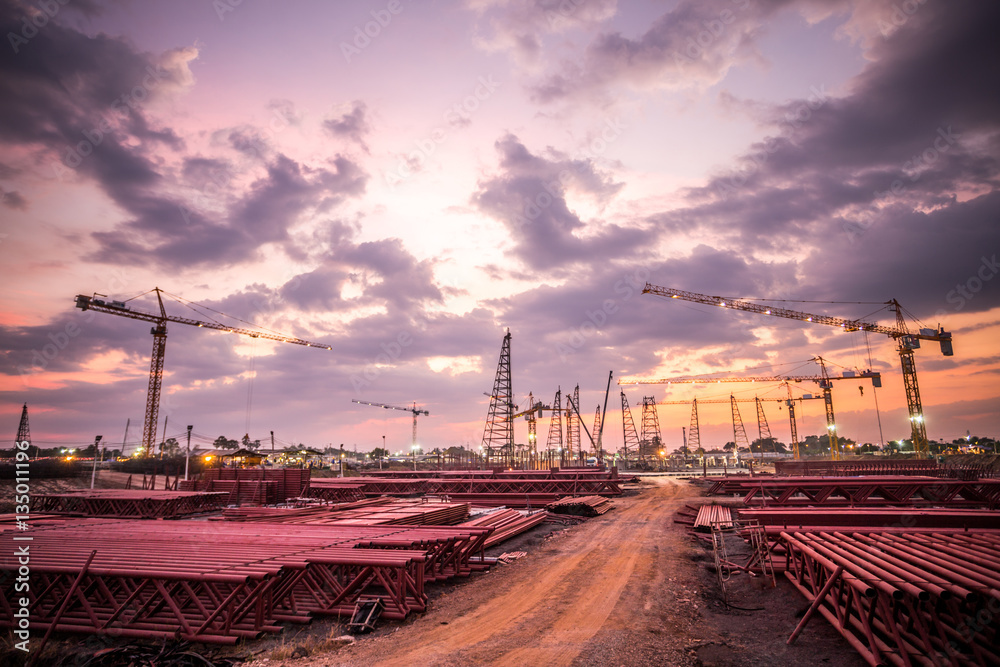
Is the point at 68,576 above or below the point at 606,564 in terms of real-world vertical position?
above

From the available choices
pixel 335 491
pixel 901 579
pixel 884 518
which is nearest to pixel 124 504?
pixel 335 491

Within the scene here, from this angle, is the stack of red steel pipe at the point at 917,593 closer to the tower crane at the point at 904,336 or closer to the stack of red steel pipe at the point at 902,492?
the stack of red steel pipe at the point at 902,492

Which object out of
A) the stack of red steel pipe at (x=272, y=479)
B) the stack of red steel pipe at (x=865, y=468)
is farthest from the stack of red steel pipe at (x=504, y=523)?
the stack of red steel pipe at (x=865, y=468)

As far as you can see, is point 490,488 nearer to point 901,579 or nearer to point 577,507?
point 577,507

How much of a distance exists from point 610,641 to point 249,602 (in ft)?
22.4

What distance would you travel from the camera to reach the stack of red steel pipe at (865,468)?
129 ft

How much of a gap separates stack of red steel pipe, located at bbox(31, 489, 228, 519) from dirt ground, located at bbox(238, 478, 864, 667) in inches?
819

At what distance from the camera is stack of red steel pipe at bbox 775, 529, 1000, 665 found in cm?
603

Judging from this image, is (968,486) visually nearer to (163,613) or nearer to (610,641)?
(610,641)

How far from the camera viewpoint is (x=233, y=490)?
101ft

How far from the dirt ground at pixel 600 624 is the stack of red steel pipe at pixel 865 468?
3546cm

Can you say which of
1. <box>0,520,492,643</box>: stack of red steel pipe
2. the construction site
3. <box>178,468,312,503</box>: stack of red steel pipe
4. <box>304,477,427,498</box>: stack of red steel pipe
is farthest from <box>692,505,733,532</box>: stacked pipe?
<box>178,468,312,503</box>: stack of red steel pipe

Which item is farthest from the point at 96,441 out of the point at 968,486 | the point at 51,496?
the point at 968,486

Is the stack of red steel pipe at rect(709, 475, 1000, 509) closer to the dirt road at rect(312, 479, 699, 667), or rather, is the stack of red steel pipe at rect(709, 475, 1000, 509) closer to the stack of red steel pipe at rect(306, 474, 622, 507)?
the dirt road at rect(312, 479, 699, 667)
